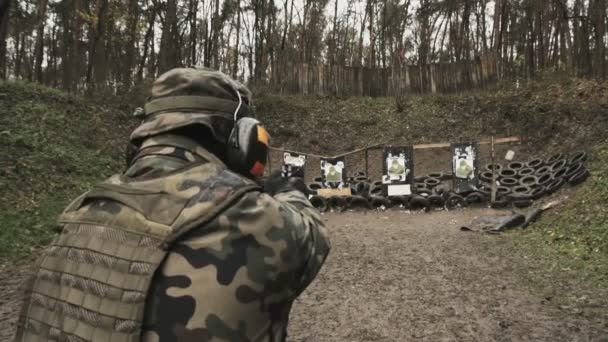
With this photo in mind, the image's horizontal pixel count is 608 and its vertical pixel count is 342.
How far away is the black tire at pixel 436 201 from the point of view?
1048 cm

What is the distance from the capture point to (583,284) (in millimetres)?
5227

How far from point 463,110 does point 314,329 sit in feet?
46.7

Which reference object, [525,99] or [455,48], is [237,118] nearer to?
[525,99]

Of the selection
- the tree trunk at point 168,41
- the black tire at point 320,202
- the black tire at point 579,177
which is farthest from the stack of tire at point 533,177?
the tree trunk at point 168,41

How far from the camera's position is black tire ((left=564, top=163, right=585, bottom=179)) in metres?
10.2

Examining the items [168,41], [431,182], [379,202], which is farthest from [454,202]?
[168,41]

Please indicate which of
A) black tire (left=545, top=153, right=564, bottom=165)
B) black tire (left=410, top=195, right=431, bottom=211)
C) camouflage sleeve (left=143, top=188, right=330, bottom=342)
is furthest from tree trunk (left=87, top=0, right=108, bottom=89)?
camouflage sleeve (left=143, top=188, right=330, bottom=342)

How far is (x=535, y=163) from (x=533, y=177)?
1.14 metres

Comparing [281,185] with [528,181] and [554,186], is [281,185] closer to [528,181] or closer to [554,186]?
[554,186]

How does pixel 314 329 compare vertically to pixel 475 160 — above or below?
below

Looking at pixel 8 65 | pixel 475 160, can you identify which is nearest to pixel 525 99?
pixel 475 160

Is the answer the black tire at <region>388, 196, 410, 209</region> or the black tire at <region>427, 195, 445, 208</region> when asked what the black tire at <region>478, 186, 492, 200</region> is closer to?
the black tire at <region>427, 195, 445, 208</region>

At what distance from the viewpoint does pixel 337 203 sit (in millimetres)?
10992

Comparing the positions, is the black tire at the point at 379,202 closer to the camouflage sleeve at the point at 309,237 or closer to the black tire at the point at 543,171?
the black tire at the point at 543,171
